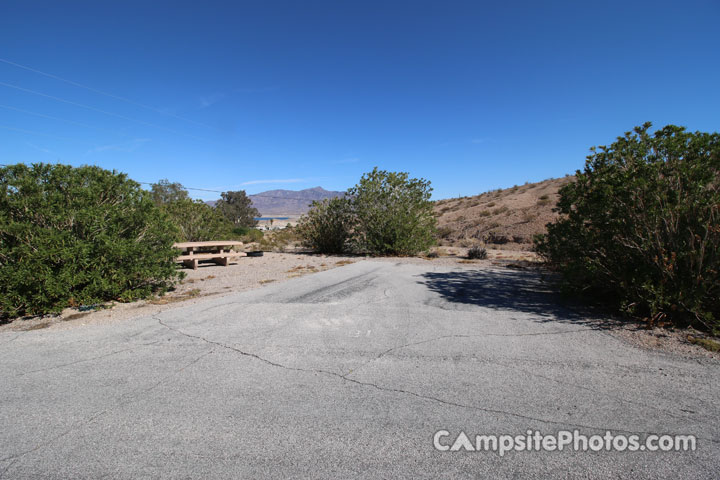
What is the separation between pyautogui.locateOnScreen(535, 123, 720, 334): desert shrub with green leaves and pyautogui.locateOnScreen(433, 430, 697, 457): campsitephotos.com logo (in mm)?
3019

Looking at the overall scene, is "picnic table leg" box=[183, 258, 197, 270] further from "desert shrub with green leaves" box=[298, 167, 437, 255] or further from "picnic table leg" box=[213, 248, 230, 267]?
"desert shrub with green leaves" box=[298, 167, 437, 255]

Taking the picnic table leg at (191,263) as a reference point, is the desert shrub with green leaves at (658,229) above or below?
above

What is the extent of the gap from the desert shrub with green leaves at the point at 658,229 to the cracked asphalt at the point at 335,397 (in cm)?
87

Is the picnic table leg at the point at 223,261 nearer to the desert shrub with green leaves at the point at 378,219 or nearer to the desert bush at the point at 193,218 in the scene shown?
the desert bush at the point at 193,218

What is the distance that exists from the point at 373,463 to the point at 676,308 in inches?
192

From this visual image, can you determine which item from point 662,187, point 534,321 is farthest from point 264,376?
point 662,187

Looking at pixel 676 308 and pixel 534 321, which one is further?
pixel 534 321

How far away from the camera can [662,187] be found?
5.11 metres

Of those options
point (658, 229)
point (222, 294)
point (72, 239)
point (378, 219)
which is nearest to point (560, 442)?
point (658, 229)

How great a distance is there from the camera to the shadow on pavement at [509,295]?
5.63 m

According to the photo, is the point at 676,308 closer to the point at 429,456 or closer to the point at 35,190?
the point at 429,456

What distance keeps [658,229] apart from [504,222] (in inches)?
960

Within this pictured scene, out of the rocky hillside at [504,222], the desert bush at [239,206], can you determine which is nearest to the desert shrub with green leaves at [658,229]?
the rocky hillside at [504,222]

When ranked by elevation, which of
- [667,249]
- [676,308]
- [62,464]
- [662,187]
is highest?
[662,187]
